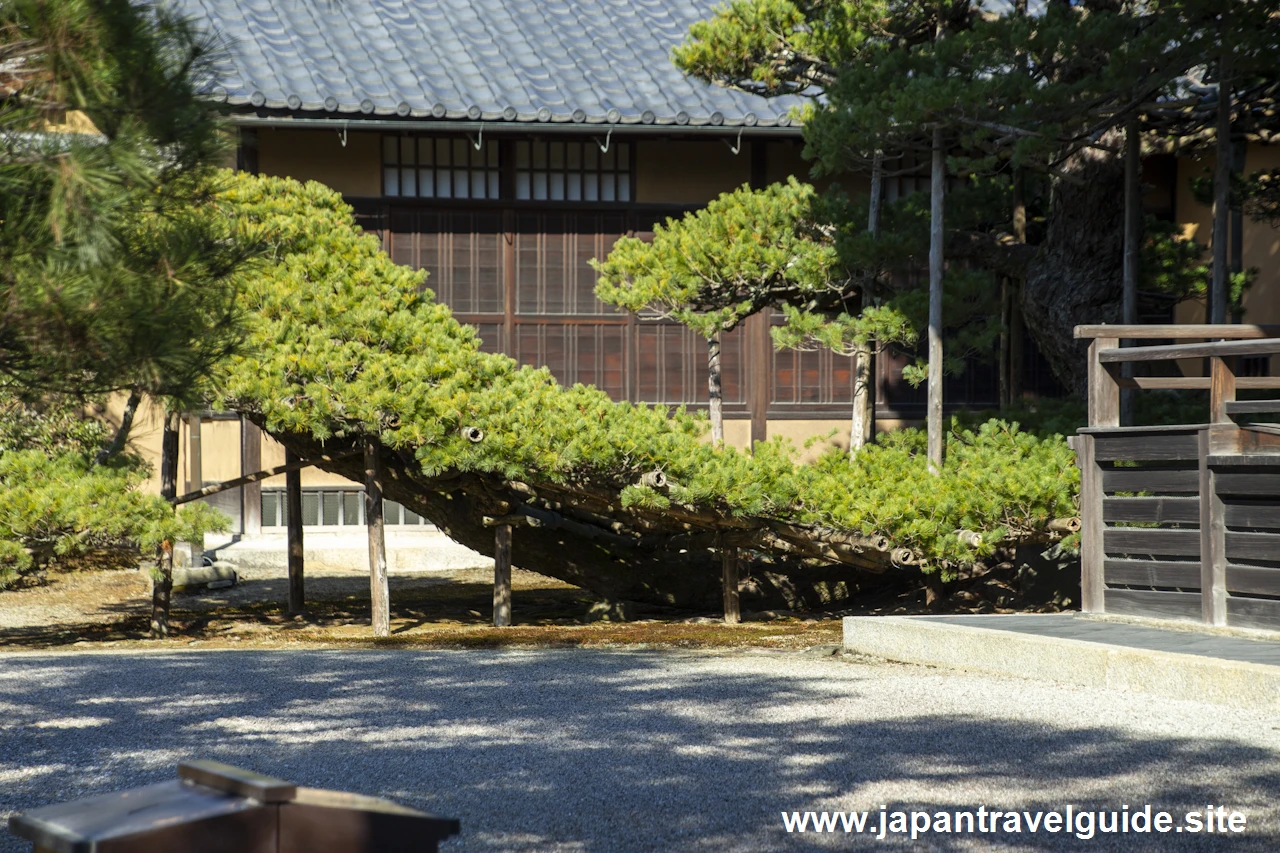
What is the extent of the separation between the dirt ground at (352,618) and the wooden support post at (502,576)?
16 cm

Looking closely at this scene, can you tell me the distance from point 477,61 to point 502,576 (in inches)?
229

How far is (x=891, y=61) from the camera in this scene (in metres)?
8.88

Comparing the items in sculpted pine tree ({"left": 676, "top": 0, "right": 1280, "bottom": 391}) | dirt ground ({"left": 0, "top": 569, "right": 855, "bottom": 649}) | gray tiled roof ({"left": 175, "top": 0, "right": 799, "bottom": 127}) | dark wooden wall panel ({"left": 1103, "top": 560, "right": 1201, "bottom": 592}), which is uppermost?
gray tiled roof ({"left": 175, "top": 0, "right": 799, "bottom": 127})

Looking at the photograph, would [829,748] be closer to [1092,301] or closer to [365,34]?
[1092,301]

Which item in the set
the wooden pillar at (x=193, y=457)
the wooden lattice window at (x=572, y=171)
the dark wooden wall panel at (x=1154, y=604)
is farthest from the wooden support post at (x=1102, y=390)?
the wooden pillar at (x=193, y=457)

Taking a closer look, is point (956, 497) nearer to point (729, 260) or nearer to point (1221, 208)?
point (729, 260)

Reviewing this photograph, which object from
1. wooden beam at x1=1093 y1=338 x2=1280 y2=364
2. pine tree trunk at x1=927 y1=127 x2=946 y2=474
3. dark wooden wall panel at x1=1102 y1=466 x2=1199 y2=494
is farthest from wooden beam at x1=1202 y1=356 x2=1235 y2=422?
pine tree trunk at x1=927 y1=127 x2=946 y2=474

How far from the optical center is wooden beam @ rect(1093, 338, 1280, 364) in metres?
7.07

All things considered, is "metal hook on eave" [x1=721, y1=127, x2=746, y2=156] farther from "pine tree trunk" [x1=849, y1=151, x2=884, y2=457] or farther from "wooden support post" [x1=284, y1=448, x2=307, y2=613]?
"wooden support post" [x1=284, y1=448, x2=307, y2=613]

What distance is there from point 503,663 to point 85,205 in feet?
15.4

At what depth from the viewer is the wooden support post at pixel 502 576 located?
10805 millimetres

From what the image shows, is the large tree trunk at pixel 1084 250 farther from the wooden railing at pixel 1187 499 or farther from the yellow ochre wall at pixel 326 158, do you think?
the yellow ochre wall at pixel 326 158

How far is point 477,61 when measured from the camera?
1352 centimetres

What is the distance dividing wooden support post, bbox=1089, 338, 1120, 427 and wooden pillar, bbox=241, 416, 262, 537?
8.40 meters
